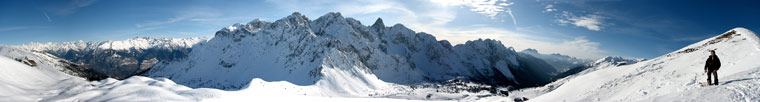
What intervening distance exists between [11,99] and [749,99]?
284ft

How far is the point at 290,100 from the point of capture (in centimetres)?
4075

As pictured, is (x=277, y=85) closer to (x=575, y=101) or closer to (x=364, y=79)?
(x=364, y=79)

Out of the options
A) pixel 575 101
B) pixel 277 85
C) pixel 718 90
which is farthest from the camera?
pixel 277 85

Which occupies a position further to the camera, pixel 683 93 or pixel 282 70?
pixel 282 70

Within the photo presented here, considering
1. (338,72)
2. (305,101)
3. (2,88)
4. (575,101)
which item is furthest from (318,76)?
(575,101)

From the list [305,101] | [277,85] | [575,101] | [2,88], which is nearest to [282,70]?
[277,85]

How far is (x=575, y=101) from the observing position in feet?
75.5

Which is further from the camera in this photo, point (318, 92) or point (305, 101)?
point (318, 92)

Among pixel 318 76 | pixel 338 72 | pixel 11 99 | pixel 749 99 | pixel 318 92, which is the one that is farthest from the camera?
pixel 338 72

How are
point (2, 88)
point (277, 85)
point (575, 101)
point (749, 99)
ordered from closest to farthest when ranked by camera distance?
point (749, 99)
point (575, 101)
point (2, 88)
point (277, 85)

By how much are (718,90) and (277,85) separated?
135 metres

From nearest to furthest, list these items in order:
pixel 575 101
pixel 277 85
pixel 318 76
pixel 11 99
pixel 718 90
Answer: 1. pixel 718 90
2. pixel 575 101
3. pixel 11 99
4. pixel 277 85
5. pixel 318 76

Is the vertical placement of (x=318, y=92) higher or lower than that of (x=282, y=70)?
lower

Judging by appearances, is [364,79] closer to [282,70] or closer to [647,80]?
[282,70]
